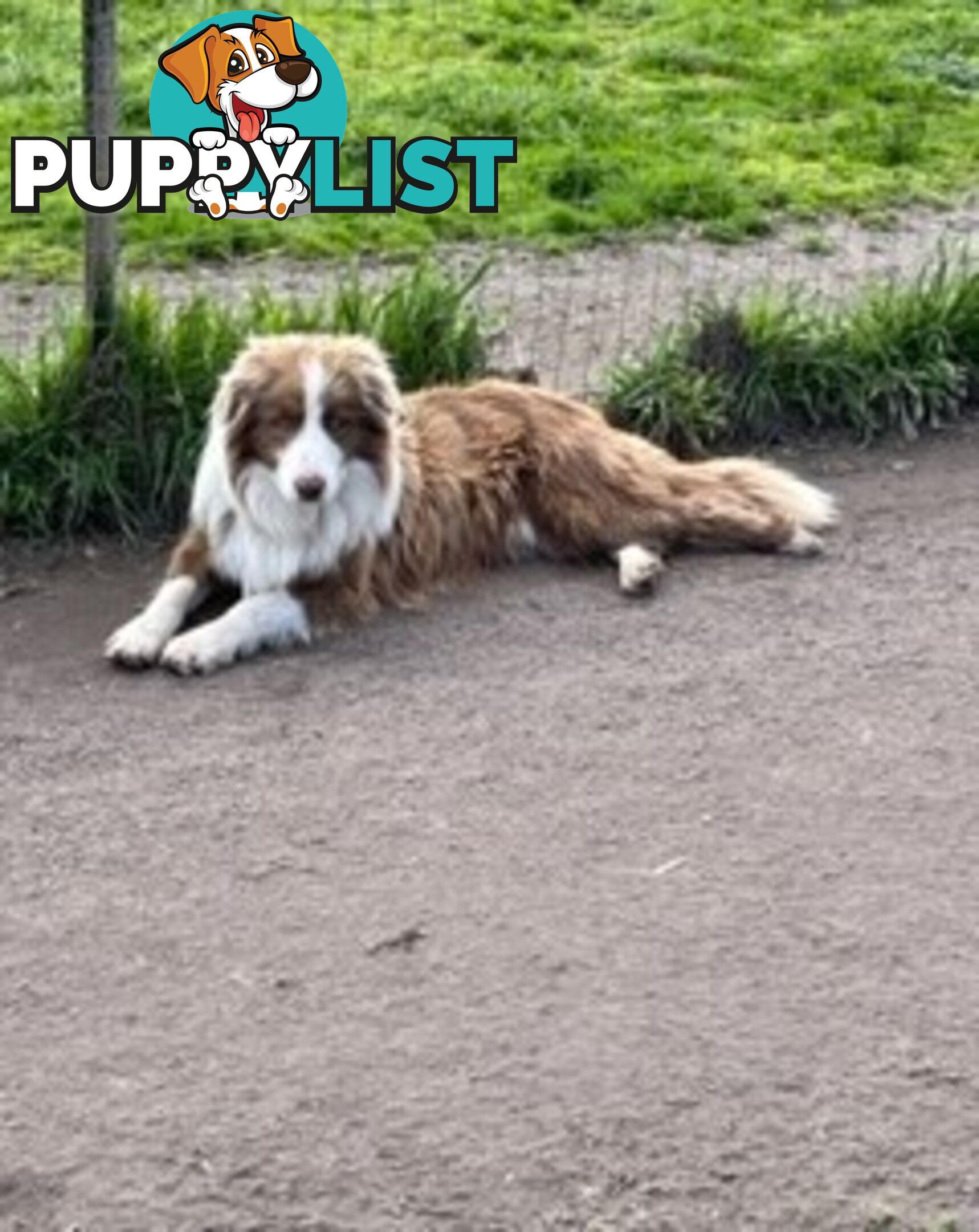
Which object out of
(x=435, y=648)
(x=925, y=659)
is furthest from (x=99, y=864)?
(x=925, y=659)

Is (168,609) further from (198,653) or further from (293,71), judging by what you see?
(293,71)

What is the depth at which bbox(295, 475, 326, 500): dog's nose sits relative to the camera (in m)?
6.86

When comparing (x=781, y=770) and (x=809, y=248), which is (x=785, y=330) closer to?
(x=809, y=248)

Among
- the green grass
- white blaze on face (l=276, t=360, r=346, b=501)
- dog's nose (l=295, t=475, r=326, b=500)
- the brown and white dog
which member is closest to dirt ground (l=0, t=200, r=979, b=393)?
the green grass

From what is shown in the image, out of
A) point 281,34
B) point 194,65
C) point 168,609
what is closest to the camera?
point 168,609

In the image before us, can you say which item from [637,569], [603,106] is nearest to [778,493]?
[637,569]

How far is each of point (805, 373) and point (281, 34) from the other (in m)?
2.10

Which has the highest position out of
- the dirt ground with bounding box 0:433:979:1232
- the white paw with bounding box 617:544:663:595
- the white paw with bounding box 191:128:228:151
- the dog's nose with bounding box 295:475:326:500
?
the white paw with bounding box 191:128:228:151

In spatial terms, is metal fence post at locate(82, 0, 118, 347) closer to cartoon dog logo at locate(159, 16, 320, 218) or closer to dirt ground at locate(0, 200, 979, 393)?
dirt ground at locate(0, 200, 979, 393)

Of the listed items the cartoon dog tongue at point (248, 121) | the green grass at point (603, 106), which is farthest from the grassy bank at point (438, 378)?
the green grass at point (603, 106)

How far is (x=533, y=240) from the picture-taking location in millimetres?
9719

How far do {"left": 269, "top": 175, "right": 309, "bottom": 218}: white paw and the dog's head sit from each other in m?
0.38

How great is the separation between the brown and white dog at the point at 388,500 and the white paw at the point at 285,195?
180 cm

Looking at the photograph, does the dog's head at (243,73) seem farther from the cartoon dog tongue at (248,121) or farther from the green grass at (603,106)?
the green grass at (603,106)
